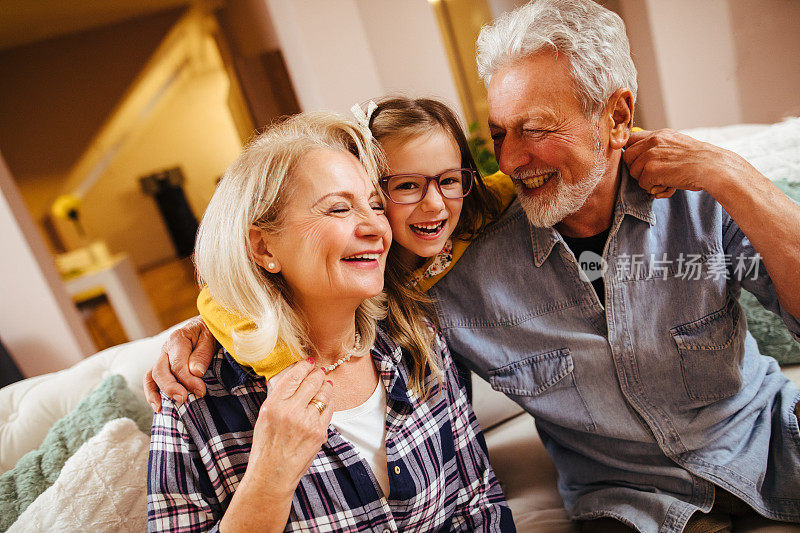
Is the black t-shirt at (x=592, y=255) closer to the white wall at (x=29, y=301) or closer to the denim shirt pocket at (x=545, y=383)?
the denim shirt pocket at (x=545, y=383)

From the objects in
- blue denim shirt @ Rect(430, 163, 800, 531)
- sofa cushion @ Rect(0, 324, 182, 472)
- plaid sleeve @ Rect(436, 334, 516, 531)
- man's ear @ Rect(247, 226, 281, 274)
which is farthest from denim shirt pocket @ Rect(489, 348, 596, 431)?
sofa cushion @ Rect(0, 324, 182, 472)

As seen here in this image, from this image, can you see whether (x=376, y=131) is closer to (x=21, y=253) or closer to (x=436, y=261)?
(x=436, y=261)

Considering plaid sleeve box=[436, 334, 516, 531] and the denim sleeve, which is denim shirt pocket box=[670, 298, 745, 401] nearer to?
the denim sleeve

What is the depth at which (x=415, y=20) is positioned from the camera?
333 cm

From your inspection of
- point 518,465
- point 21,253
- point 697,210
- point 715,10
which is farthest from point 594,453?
point 21,253

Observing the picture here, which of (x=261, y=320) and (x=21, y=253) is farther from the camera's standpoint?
(x=21, y=253)

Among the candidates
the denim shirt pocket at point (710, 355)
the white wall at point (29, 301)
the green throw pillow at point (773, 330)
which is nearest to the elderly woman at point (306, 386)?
the denim shirt pocket at point (710, 355)

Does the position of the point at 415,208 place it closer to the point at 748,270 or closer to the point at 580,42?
the point at 580,42

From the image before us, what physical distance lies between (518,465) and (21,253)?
261 cm

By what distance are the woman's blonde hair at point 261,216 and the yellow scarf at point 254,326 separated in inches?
0.7

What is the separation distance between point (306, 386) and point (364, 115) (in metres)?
0.64

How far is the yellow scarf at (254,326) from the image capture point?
3.33 ft

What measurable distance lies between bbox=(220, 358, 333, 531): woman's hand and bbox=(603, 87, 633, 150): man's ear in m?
0.90

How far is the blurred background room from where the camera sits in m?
2.33
